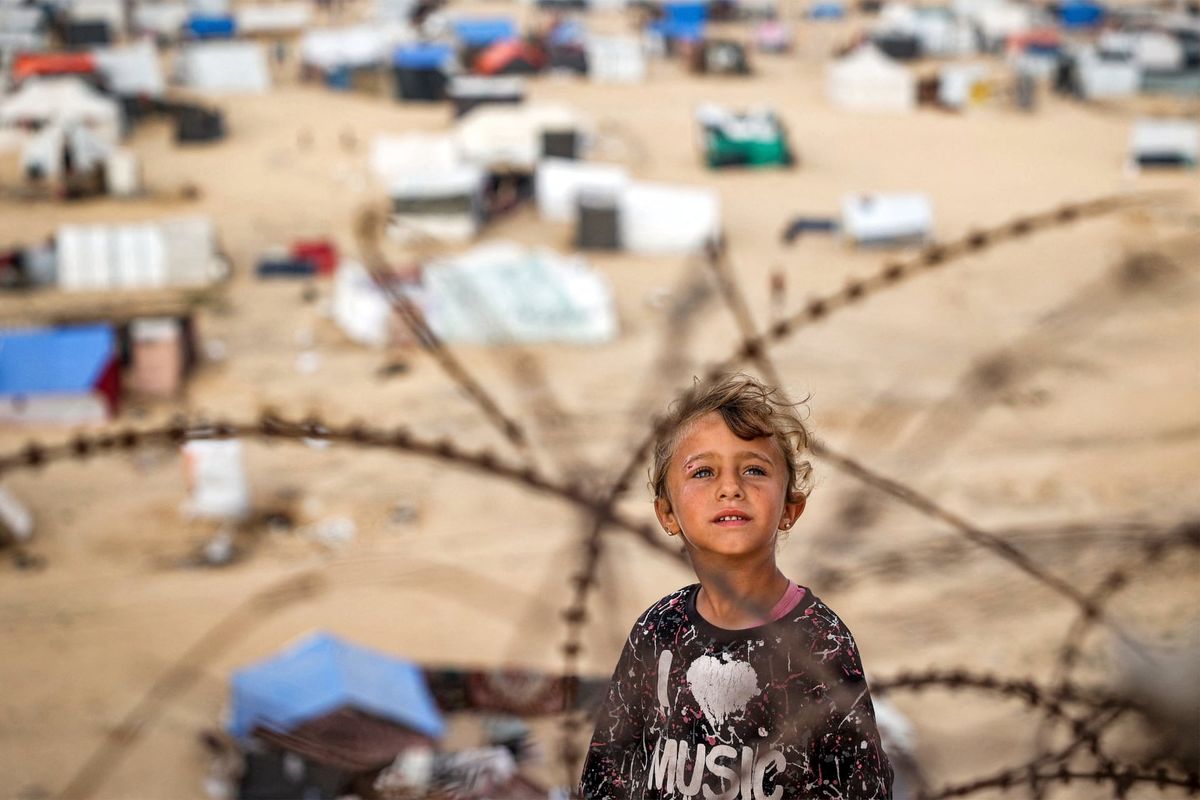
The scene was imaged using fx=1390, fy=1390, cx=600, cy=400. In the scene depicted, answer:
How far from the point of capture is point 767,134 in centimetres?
2639

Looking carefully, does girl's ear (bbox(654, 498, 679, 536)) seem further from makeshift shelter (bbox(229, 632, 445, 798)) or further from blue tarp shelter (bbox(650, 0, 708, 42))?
blue tarp shelter (bbox(650, 0, 708, 42))

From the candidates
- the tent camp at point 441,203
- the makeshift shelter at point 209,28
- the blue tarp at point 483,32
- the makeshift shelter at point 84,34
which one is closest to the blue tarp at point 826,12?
the blue tarp at point 483,32

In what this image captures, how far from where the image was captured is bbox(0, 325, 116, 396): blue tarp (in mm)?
14633

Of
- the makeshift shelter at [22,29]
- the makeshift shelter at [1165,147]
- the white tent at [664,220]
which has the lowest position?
the white tent at [664,220]

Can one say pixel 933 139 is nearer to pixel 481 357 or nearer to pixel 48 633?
pixel 481 357

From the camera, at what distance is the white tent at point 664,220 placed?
68.6 ft

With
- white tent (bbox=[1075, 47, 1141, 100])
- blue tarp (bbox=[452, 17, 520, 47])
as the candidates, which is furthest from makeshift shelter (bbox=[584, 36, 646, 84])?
white tent (bbox=[1075, 47, 1141, 100])

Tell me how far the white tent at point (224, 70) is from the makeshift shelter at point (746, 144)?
490 inches

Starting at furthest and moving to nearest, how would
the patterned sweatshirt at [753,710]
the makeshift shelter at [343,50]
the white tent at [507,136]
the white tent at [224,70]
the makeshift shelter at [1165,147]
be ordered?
the makeshift shelter at [343,50]
the white tent at [224,70]
the makeshift shelter at [1165,147]
the white tent at [507,136]
the patterned sweatshirt at [753,710]

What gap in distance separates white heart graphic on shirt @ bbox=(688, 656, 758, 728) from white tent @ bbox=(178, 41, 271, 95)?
33.1 meters

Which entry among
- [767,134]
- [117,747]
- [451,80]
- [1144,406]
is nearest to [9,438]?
[117,747]

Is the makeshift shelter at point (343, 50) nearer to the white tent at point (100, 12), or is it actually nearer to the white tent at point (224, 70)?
the white tent at point (224, 70)

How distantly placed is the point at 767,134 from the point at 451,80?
8.99 meters

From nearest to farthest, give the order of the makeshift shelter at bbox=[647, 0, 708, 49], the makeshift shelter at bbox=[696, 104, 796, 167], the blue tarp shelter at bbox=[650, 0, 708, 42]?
the makeshift shelter at bbox=[696, 104, 796, 167], the makeshift shelter at bbox=[647, 0, 708, 49], the blue tarp shelter at bbox=[650, 0, 708, 42]
